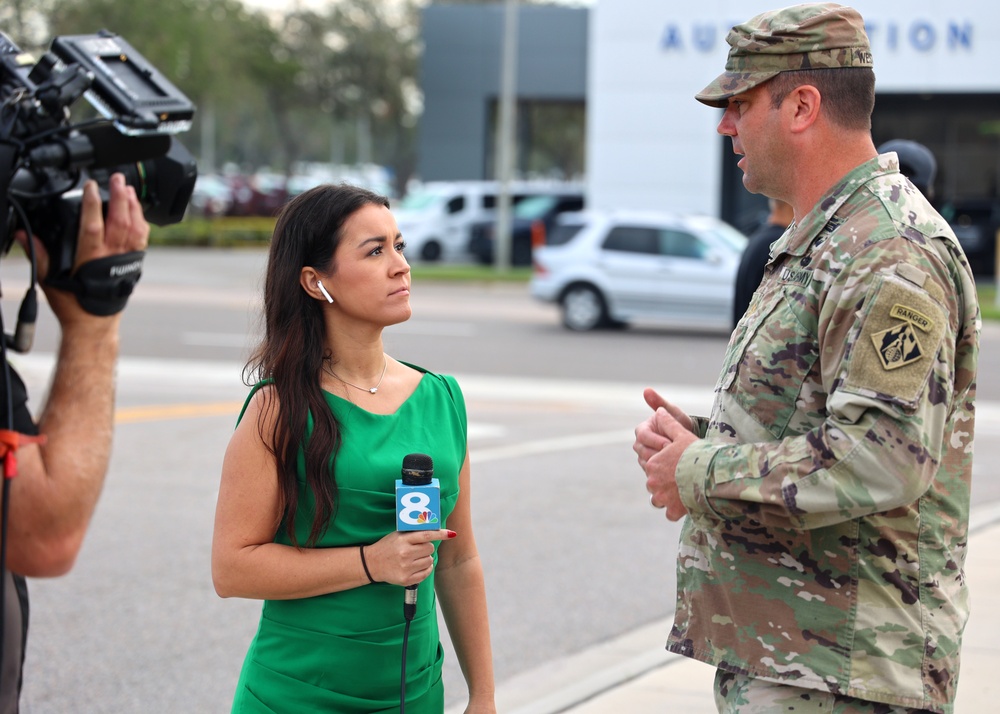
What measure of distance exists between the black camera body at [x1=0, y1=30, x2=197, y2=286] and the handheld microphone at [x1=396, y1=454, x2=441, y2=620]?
78 cm

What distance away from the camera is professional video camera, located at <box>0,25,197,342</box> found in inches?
97.5

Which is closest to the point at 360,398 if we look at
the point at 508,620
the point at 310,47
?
the point at 508,620

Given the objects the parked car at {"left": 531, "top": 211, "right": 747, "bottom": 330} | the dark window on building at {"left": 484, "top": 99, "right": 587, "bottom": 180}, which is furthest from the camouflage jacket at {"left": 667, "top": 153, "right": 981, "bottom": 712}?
the dark window on building at {"left": 484, "top": 99, "right": 587, "bottom": 180}

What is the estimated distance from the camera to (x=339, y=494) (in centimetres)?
263

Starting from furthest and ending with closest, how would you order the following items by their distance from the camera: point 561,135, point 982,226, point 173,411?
1. point 561,135
2. point 982,226
3. point 173,411

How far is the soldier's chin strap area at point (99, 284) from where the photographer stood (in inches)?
96.3

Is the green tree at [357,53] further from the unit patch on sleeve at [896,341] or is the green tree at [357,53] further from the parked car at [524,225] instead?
the unit patch on sleeve at [896,341]

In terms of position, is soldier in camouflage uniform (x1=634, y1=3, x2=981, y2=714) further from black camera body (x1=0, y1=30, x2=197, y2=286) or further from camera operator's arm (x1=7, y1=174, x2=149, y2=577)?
black camera body (x1=0, y1=30, x2=197, y2=286)

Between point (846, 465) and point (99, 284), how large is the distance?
1.47 metres

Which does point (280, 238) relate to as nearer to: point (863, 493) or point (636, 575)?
point (863, 493)

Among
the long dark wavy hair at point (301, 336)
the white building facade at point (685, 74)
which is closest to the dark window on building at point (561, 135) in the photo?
the white building facade at point (685, 74)

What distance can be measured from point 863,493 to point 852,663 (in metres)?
0.39

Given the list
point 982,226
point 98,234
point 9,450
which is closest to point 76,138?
point 98,234

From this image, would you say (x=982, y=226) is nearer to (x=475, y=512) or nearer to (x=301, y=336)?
(x=475, y=512)
